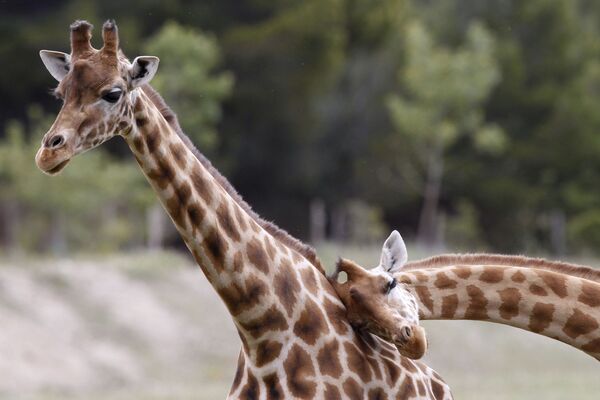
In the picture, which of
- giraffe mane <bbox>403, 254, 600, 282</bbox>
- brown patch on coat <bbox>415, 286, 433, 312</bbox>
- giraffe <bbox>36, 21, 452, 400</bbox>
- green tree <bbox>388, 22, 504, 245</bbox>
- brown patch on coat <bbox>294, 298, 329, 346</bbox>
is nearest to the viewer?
giraffe <bbox>36, 21, 452, 400</bbox>

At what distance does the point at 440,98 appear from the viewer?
1748 inches

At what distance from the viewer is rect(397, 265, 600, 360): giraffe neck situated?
7824 millimetres

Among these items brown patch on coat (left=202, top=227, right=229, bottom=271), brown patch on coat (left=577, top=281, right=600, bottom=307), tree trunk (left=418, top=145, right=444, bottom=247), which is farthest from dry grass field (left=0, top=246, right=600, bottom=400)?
tree trunk (left=418, top=145, right=444, bottom=247)

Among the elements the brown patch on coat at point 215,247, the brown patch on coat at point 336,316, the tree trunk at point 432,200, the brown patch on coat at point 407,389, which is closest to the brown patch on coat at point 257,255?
the brown patch on coat at point 215,247

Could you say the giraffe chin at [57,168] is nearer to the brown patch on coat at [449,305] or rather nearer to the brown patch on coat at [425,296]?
the brown patch on coat at [425,296]

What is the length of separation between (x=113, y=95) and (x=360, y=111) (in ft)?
134

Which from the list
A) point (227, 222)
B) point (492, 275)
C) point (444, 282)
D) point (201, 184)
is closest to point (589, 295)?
point (492, 275)

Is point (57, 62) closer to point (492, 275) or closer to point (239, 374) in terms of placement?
point (239, 374)

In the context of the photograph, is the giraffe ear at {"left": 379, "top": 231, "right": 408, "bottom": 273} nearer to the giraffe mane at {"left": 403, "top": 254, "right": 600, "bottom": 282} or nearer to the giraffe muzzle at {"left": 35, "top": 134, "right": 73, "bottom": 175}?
the giraffe mane at {"left": 403, "top": 254, "right": 600, "bottom": 282}

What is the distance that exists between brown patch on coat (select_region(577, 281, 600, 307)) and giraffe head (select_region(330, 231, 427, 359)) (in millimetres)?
1081

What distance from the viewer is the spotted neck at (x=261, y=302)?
22.9ft

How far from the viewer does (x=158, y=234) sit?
3731 cm

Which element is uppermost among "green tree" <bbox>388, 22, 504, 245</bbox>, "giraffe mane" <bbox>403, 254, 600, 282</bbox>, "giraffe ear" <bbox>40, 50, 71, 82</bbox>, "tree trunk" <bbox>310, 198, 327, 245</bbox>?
"green tree" <bbox>388, 22, 504, 245</bbox>

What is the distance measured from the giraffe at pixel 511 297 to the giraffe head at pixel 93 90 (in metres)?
1.97
